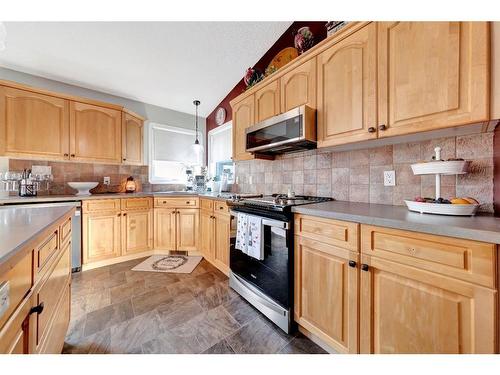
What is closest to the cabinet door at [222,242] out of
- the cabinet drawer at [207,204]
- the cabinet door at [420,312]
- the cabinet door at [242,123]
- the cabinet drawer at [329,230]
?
the cabinet drawer at [207,204]

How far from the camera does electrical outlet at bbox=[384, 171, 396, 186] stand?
1.45 metres

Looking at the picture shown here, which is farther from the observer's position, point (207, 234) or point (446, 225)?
point (207, 234)

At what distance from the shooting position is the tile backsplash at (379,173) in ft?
3.68

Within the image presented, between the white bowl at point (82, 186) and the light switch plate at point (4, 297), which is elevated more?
the white bowl at point (82, 186)

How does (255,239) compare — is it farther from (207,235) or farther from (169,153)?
(169,153)

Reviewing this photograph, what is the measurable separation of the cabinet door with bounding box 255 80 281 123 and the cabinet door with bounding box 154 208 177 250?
5.87ft

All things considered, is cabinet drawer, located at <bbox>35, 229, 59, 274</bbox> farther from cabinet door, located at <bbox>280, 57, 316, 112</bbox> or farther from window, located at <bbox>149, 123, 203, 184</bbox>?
window, located at <bbox>149, 123, 203, 184</bbox>

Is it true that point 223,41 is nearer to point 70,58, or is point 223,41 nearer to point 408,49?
point 70,58

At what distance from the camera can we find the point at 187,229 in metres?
2.84

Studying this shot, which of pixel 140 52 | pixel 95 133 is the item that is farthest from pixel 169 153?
pixel 140 52

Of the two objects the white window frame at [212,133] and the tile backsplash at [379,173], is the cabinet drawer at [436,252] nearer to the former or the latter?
the tile backsplash at [379,173]

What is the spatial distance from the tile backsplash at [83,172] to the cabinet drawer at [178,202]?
747 mm

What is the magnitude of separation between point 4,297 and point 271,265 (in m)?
1.35

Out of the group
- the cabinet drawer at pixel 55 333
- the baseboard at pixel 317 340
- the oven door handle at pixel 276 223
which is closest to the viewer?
the cabinet drawer at pixel 55 333
